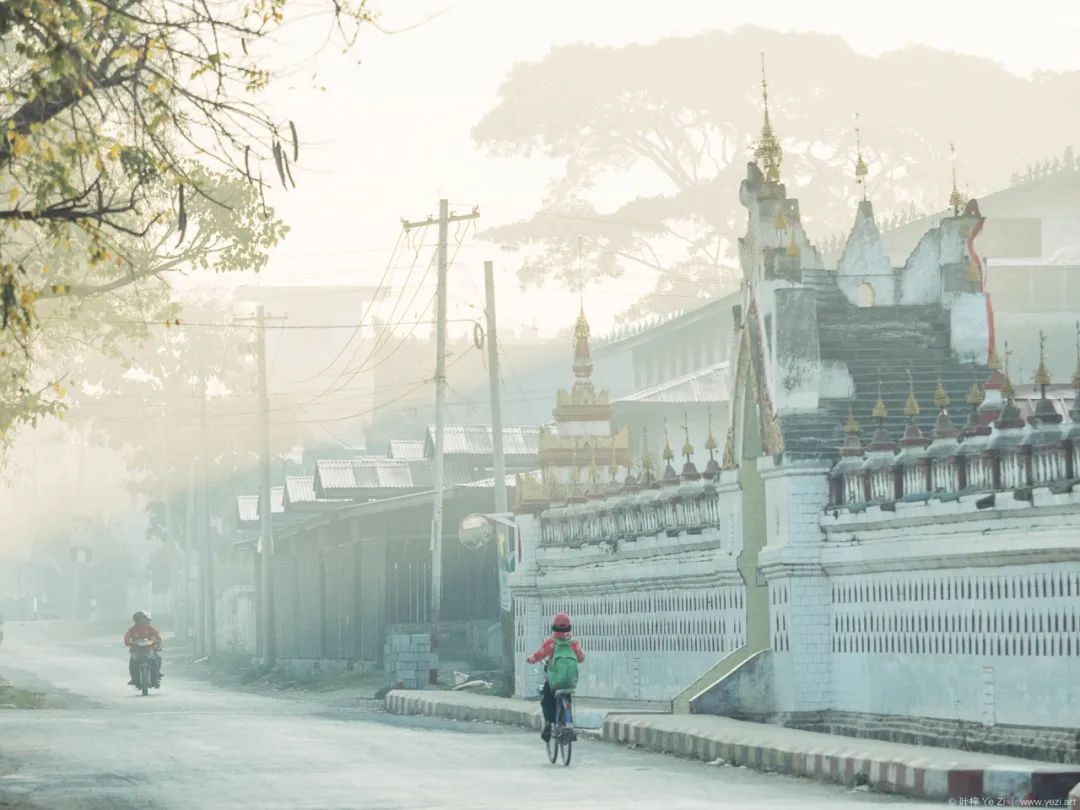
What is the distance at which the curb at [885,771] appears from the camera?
644 inches

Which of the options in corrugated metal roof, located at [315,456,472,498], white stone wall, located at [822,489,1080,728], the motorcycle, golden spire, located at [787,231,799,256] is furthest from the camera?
corrugated metal roof, located at [315,456,472,498]

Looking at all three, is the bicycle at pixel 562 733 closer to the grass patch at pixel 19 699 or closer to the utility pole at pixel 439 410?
the grass patch at pixel 19 699

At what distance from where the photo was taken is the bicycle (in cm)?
2100

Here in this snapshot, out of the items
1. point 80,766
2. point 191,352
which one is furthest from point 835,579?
point 191,352

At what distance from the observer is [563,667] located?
72.5 ft

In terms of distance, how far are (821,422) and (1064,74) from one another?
51.5 meters

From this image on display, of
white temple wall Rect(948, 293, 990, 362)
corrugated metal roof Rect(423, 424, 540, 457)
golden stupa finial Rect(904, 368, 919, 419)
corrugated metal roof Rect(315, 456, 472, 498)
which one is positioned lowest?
golden stupa finial Rect(904, 368, 919, 419)

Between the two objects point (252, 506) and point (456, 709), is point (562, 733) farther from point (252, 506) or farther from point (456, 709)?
point (252, 506)

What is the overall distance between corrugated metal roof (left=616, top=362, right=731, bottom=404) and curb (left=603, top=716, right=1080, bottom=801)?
88.8ft

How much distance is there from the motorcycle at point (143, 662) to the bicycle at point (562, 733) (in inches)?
921

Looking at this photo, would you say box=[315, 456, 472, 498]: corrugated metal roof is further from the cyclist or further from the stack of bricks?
the cyclist

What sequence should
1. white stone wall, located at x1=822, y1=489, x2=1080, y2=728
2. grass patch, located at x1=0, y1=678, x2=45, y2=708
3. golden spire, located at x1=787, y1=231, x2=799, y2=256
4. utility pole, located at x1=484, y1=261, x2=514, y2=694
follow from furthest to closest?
grass patch, located at x1=0, y1=678, x2=45, y2=708 → utility pole, located at x1=484, y1=261, x2=514, y2=694 → golden spire, located at x1=787, y1=231, x2=799, y2=256 → white stone wall, located at x1=822, y1=489, x2=1080, y2=728

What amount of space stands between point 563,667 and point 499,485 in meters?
20.8

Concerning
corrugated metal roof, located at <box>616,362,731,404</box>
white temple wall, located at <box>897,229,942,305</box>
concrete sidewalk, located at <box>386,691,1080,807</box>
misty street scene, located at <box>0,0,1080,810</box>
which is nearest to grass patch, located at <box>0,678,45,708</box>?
misty street scene, located at <box>0,0,1080,810</box>
